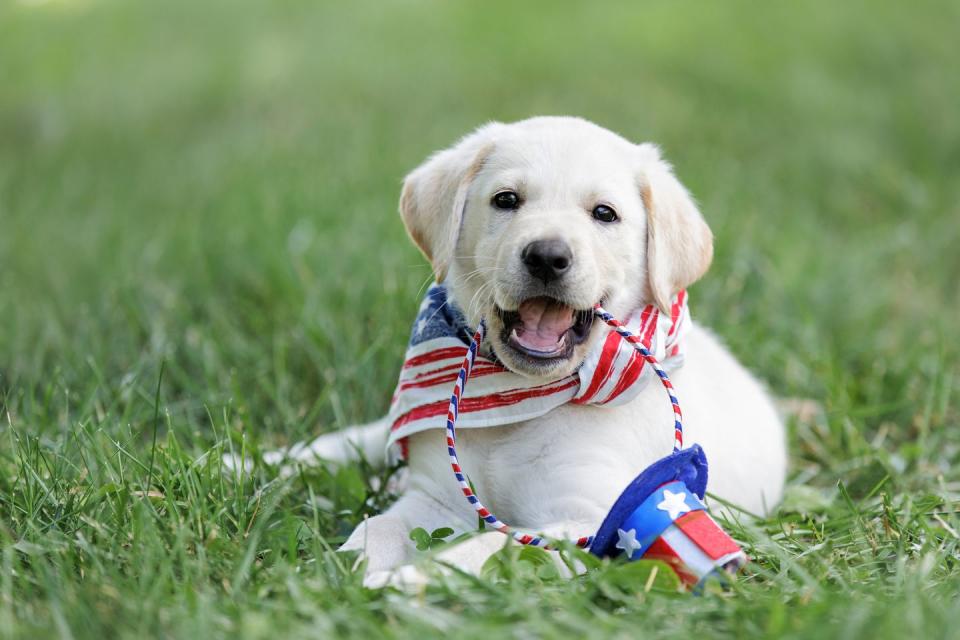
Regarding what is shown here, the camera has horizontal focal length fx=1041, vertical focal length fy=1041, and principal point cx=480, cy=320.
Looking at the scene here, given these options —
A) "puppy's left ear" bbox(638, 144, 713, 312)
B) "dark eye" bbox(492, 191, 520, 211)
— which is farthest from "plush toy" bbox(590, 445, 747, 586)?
"dark eye" bbox(492, 191, 520, 211)

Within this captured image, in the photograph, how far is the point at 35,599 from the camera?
2477mm

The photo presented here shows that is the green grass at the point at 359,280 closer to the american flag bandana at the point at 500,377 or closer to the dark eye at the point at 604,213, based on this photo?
the american flag bandana at the point at 500,377

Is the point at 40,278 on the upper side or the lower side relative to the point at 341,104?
lower

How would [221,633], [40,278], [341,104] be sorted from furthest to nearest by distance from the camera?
1. [341,104]
2. [40,278]
3. [221,633]

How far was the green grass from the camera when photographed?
253 cm

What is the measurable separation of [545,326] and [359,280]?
2098 mm

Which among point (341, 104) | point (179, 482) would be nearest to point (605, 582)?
point (179, 482)

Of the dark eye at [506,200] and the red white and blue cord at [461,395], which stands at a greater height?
the dark eye at [506,200]

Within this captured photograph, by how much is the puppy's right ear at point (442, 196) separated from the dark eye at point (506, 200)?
13 centimetres

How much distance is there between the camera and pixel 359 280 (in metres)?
5.00

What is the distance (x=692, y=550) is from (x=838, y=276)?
3456 mm

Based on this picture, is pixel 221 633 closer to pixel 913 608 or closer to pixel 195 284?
pixel 913 608

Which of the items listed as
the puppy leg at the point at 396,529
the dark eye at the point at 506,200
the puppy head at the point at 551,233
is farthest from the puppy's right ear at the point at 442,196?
the puppy leg at the point at 396,529

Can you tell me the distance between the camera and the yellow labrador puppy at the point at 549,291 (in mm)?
2975
